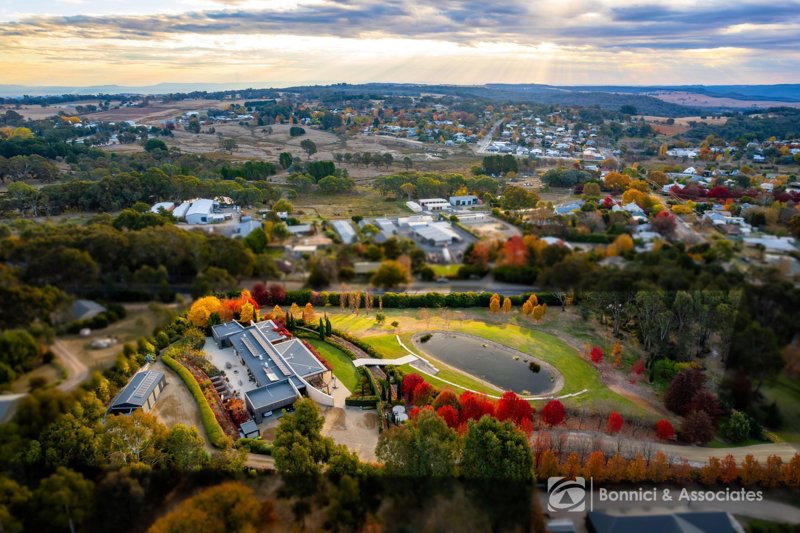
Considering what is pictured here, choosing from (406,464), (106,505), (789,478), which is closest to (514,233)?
(406,464)

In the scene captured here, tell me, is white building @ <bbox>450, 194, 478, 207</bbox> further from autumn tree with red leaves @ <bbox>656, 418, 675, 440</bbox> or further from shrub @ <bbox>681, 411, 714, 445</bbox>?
shrub @ <bbox>681, 411, 714, 445</bbox>

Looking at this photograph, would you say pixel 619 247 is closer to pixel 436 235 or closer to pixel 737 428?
pixel 436 235

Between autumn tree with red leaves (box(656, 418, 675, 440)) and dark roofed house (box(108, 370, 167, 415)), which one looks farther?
dark roofed house (box(108, 370, 167, 415))

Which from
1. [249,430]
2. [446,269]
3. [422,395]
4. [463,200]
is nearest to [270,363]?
[249,430]

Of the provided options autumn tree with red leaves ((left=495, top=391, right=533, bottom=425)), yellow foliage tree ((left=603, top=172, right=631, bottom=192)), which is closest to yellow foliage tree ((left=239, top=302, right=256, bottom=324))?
autumn tree with red leaves ((left=495, top=391, right=533, bottom=425))

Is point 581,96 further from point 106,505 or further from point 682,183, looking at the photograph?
point 106,505

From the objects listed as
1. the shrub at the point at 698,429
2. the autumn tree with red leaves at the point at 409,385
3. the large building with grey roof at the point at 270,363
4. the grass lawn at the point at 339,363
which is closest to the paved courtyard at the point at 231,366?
Result: the large building with grey roof at the point at 270,363
